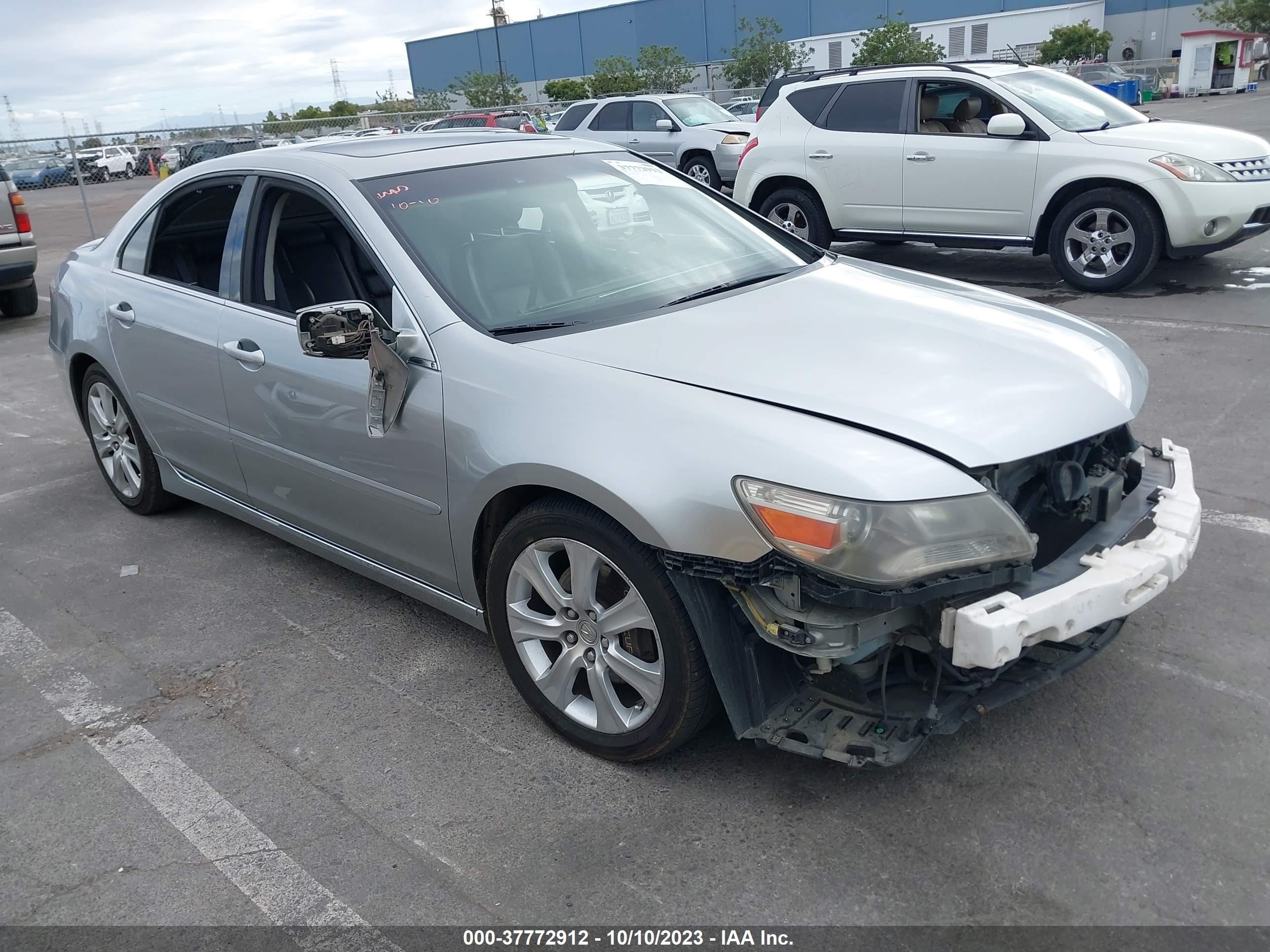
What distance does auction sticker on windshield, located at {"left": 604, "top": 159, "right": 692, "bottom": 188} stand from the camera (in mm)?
4156

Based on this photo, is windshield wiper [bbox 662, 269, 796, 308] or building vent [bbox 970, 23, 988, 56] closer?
windshield wiper [bbox 662, 269, 796, 308]

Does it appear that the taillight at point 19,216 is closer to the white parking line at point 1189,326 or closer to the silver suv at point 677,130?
the silver suv at point 677,130

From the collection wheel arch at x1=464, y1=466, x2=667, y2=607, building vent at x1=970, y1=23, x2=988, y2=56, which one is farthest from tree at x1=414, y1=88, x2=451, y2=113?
wheel arch at x1=464, y1=466, x2=667, y2=607

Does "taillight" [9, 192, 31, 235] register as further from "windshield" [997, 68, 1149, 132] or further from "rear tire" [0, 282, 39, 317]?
"windshield" [997, 68, 1149, 132]

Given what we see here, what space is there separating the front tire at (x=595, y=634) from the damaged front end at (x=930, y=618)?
0.11 m

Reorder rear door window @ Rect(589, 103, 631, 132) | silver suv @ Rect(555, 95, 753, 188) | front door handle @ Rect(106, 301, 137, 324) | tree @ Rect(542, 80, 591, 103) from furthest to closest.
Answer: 1. tree @ Rect(542, 80, 591, 103)
2. rear door window @ Rect(589, 103, 631, 132)
3. silver suv @ Rect(555, 95, 753, 188)
4. front door handle @ Rect(106, 301, 137, 324)

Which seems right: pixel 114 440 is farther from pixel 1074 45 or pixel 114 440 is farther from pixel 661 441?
pixel 1074 45

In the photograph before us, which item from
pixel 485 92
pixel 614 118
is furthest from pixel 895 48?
pixel 614 118

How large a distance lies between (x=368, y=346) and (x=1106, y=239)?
7.06 m

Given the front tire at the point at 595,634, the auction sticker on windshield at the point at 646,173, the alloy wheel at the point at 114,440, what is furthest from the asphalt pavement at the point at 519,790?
the auction sticker on windshield at the point at 646,173

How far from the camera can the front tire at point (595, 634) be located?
2682mm

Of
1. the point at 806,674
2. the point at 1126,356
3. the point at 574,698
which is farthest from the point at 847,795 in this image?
the point at 1126,356

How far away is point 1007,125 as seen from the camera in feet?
27.5

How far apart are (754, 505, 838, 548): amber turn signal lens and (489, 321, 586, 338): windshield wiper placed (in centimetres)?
103
